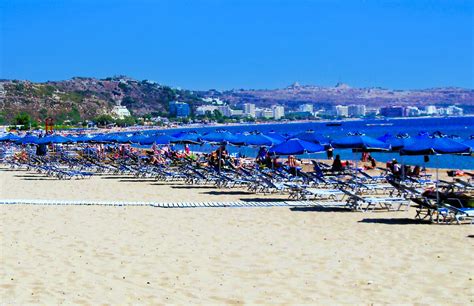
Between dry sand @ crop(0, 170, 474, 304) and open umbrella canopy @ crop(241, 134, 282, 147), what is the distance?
22.7 feet

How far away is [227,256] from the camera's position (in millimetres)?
8945

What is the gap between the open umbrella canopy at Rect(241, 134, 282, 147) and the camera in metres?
20.7

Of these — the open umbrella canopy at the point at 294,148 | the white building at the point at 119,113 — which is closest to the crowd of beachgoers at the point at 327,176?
the open umbrella canopy at the point at 294,148

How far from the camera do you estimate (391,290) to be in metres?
7.13

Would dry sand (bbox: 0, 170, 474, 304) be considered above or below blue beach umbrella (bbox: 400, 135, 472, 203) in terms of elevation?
below

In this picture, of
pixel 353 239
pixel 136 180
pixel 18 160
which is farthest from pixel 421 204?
pixel 18 160

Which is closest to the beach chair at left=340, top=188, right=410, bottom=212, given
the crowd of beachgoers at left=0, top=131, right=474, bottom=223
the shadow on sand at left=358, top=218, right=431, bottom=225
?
the crowd of beachgoers at left=0, top=131, right=474, bottom=223

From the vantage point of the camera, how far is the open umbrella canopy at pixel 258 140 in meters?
20.7

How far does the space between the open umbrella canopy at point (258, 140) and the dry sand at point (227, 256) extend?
272 inches

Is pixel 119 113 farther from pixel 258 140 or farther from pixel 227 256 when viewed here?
pixel 227 256

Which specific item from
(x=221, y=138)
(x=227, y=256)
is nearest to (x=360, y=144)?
(x=221, y=138)

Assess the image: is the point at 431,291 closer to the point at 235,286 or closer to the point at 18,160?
the point at 235,286

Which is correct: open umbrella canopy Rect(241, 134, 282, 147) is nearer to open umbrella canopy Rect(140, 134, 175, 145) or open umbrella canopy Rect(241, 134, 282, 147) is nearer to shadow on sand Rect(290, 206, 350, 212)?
open umbrella canopy Rect(140, 134, 175, 145)

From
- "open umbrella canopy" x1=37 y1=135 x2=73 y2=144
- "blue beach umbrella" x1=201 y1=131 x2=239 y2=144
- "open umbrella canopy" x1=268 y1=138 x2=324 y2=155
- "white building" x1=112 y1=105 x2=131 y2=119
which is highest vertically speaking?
"open umbrella canopy" x1=268 y1=138 x2=324 y2=155
